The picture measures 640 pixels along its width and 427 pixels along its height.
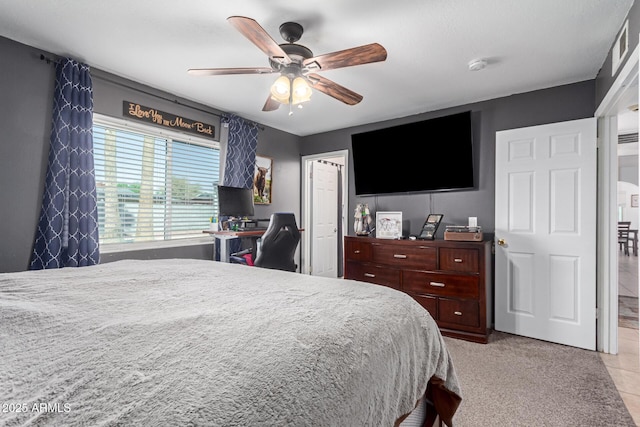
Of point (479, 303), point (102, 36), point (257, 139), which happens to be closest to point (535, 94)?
point (479, 303)

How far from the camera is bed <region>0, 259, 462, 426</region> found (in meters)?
0.57

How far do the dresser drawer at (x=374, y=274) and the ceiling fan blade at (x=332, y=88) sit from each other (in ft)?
6.30

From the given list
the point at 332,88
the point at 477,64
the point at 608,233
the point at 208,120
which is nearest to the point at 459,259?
the point at 608,233

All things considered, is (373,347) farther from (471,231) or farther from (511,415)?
(471,231)

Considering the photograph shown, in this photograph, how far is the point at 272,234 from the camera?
322 cm

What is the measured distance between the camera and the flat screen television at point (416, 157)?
3.51 metres

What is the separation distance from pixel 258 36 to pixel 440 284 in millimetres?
2734

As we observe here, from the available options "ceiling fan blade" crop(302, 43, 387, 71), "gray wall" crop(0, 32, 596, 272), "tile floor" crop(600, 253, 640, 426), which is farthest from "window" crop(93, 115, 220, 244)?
"tile floor" crop(600, 253, 640, 426)

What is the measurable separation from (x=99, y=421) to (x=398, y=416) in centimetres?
89

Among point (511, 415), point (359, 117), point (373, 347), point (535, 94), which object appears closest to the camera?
point (373, 347)

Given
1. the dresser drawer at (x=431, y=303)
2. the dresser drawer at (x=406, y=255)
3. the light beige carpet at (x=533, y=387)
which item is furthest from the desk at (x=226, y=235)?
the light beige carpet at (x=533, y=387)

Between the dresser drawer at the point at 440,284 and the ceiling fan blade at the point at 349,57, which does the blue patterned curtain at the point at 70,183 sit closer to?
the ceiling fan blade at the point at 349,57

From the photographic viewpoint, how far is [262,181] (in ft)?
14.3

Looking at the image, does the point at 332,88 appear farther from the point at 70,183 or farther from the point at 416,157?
the point at 70,183
